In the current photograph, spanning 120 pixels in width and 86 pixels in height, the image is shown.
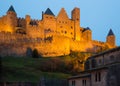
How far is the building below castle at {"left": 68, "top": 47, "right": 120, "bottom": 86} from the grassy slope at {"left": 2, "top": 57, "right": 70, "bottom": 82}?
13521 mm

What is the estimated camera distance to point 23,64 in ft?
245

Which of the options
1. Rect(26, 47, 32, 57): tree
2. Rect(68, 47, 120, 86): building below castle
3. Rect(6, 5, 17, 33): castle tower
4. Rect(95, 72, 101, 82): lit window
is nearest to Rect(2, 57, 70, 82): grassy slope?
Rect(26, 47, 32, 57): tree

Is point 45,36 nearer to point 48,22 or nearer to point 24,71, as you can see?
point 48,22

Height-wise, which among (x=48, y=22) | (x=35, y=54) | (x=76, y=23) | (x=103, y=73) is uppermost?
(x=76, y=23)

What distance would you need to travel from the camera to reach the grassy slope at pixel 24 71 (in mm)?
62578

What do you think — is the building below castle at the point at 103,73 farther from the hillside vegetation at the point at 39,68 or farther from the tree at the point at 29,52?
the tree at the point at 29,52

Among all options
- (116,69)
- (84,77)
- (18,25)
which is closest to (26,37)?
(18,25)

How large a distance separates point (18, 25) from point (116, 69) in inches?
2844

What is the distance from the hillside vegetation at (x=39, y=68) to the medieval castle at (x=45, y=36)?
1097cm

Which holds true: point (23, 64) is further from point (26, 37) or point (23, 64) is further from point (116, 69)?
point (116, 69)

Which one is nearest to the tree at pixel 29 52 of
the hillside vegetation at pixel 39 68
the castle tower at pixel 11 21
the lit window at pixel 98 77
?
the hillside vegetation at pixel 39 68

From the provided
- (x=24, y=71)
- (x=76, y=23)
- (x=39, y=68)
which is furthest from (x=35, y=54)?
(x=76, y=23)

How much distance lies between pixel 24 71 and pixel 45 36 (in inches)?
1528

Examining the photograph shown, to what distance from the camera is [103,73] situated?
41219mm
